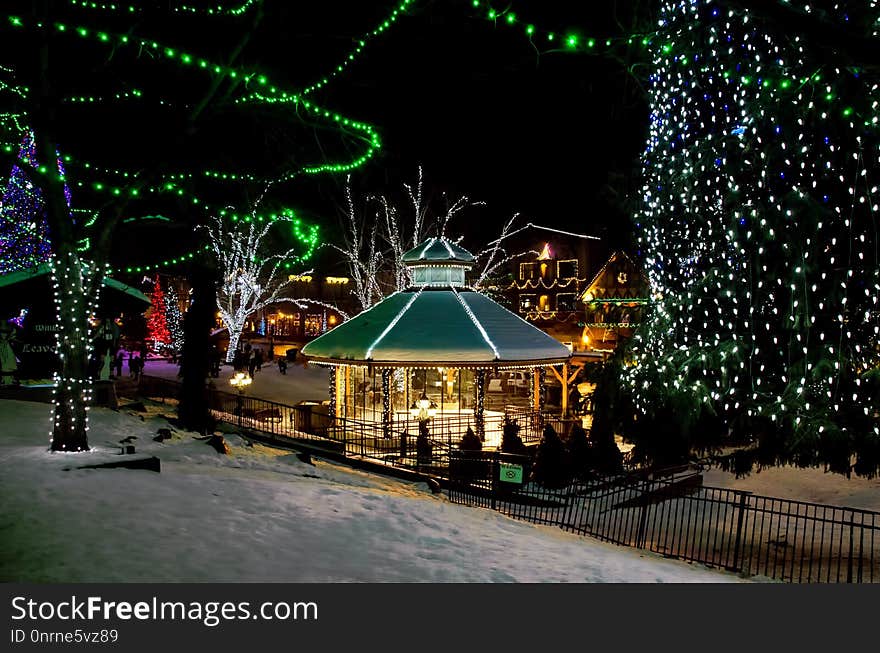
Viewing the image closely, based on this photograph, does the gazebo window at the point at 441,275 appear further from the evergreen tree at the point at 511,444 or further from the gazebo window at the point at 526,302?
the gazebo window at the point at 526,302

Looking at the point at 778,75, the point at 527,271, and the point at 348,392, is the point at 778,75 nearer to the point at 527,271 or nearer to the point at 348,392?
the point at 348,392

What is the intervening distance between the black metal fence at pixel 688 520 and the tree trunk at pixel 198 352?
22.6 ft

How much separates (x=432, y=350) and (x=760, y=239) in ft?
36.9

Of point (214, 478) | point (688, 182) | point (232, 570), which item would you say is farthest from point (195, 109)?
point (688, 182)

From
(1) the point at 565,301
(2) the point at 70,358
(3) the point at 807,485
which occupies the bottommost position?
(3) the point at 807,485

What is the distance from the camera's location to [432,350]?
19906mm

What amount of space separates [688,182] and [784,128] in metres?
2.03

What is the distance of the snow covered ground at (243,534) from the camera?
5.59 meters

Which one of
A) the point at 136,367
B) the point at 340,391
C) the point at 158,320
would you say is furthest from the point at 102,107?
the point at 158,320

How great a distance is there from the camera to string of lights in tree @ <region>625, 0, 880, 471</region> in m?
9.58

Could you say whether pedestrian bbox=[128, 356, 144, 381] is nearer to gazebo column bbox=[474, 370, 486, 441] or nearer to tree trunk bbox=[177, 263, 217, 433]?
tree trunk bbox=[177, 263, 217, 433]

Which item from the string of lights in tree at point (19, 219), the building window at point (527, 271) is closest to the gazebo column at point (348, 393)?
the string of lights in tree at point (19, 219)

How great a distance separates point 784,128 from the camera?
9.98 metres

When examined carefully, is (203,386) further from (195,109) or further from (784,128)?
(784,128)
